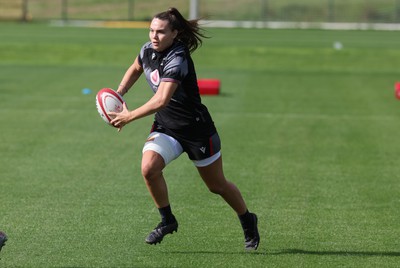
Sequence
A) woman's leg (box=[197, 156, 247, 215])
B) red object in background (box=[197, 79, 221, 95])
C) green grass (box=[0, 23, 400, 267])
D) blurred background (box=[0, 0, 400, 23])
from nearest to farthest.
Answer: woman's leg (box=[197, 156, 247, 215]) < green grass (box=[0, 23, 400, 267]) < red object in background (box=[197, 79, 221, 95]) < blurred background (box=[0, 0, 400, 23])

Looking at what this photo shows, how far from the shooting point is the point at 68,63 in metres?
32.4

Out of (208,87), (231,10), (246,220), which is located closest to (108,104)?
(246,220)

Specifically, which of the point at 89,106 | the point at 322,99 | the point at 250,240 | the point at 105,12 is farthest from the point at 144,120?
the point at 105,12

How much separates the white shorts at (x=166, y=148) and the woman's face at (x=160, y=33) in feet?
2.61

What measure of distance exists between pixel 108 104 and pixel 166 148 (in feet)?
2.10

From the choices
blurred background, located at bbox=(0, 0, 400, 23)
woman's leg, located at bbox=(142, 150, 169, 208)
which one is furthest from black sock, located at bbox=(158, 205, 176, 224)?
blurred background, located at bbox=(0, 0, 400, 23)

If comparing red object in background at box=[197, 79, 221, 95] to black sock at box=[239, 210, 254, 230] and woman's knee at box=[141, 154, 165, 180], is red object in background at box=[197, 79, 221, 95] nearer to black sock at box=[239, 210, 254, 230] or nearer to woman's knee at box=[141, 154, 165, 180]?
black sock at box=[239, 210, 254, 230]

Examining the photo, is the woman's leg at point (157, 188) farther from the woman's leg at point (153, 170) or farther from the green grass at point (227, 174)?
the green grass at point (227, 174)

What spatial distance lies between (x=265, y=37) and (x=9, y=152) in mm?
30281

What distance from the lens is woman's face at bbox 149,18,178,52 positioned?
8.51 meters

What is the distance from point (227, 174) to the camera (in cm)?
1348

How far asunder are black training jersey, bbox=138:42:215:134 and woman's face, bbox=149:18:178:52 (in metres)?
0.11

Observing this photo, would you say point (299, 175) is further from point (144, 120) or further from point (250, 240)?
point (144, 120)

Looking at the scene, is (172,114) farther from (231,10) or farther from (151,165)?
(231,10)
